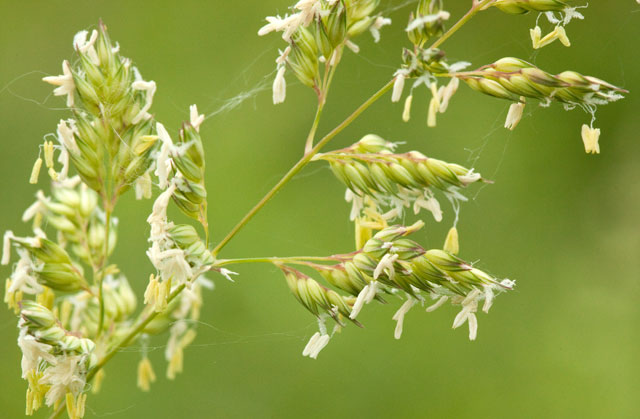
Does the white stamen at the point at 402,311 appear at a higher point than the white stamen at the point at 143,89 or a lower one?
lower

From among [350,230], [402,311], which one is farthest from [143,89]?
[350,230]

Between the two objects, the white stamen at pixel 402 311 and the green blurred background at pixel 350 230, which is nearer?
the white stamen at pixel 402 311

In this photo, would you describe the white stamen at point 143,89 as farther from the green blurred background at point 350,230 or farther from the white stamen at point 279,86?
the green blurred background at point 350,230

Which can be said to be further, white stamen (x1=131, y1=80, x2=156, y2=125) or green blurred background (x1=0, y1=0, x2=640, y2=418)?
green blurred background (x1=0, y1=0, x2=640, y2=418)

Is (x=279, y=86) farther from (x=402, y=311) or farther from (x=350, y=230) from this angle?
(x=350, y=230)

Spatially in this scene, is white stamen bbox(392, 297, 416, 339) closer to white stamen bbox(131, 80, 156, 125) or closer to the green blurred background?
white stamen bbox(131, 80, 156, 125)

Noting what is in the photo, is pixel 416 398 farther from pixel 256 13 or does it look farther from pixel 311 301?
pixel 256 13

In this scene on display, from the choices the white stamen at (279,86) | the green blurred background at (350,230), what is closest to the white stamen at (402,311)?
the white stamen at (279,86)

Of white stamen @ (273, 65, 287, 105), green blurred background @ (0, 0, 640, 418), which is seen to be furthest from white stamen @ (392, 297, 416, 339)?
green blurred background @ (0, 0, 640, 418)

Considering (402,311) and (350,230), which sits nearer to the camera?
(402,311)
